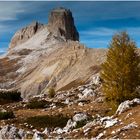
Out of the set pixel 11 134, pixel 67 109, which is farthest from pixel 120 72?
pixel 11 134

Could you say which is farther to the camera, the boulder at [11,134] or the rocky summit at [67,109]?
the boulder at [11,134]

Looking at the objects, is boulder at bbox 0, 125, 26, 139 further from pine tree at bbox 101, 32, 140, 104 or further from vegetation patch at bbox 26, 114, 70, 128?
pine tree at bbox 101, 32, 140, 104

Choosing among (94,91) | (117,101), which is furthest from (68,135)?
(94,91)

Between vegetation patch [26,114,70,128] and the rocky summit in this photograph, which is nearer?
the rocky summit

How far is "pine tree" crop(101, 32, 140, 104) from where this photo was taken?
37.7 metres

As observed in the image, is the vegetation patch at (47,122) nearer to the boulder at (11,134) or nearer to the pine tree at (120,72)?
the pine tree at (120,72)

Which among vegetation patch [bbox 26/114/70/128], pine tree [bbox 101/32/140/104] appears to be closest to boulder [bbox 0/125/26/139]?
vegetation patch [bbox 26/114/70/128]

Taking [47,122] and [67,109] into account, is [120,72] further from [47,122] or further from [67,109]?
[67,109]

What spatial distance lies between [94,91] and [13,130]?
34.1m

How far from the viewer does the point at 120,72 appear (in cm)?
3775

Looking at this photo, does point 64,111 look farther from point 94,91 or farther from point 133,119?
point 133,119

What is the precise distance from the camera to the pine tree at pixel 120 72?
3772cm

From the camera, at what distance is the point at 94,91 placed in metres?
61.0

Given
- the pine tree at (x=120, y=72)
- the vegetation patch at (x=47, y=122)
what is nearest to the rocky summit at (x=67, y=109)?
the vegetation patch at (x=47, y=122)
